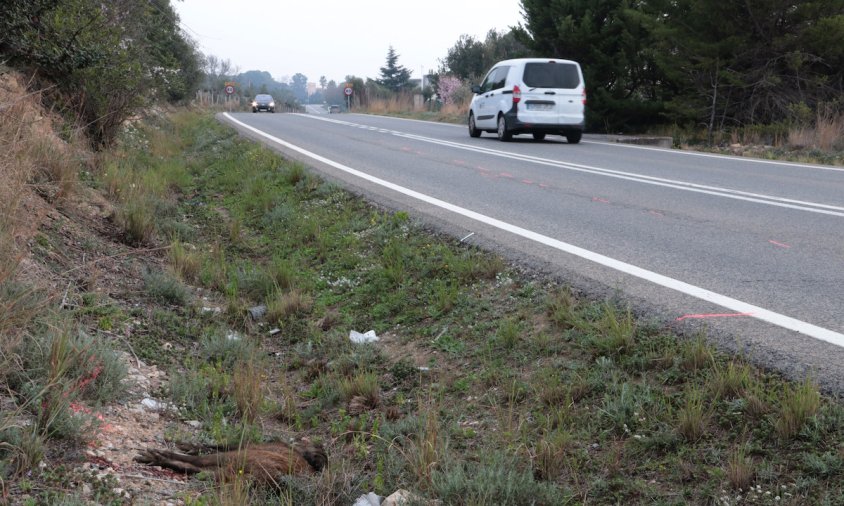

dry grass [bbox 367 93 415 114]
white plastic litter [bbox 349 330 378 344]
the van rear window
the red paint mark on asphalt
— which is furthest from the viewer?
dry grass [bbox 367 93 415 114]

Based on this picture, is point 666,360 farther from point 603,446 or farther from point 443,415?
point 443,415

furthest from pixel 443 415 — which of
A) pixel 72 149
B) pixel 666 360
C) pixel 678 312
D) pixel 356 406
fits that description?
pixel 72 149

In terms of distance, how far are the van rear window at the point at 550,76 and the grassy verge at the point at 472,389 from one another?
11.0 meters

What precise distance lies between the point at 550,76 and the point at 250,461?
15.1 metres

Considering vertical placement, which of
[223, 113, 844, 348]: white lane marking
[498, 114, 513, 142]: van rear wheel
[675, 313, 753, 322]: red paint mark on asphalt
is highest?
[498, 114, 513, 142]: van rear wheel

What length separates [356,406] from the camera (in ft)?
12.9

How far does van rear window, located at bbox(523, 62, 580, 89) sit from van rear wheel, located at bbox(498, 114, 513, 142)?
1029 millimetres

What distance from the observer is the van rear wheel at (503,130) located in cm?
1706

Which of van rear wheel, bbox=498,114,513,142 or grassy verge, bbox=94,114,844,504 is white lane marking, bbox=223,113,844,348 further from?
van rear wheel, bbox=498,114,513,142

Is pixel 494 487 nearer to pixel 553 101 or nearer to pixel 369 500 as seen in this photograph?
pixel 369 500

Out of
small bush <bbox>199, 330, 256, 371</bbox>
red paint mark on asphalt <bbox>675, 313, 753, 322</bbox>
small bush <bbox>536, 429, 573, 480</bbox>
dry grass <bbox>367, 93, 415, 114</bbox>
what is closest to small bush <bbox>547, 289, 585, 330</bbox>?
red paint mark on asphalt <bbox>675, 313, 753, 322</bbox>

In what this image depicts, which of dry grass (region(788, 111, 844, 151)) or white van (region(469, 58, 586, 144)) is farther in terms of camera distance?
white van (region(469, 58, 586, 144))

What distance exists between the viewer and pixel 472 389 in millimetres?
3871

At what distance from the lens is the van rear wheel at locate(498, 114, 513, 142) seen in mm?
17062
